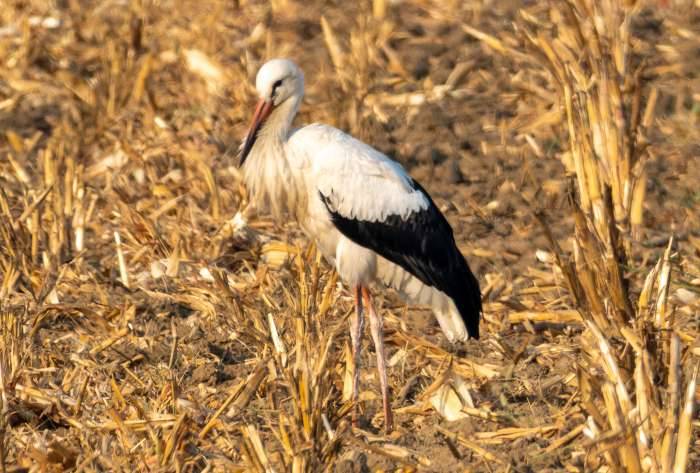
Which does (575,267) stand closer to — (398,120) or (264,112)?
(264,112)

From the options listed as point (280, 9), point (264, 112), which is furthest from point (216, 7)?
point (264, 112)

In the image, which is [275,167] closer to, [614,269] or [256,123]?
[256,123]

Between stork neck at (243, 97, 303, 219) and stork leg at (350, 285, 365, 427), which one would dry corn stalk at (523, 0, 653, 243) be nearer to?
stork leg at (350, 285, 365, 427)

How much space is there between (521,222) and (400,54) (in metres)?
2.36

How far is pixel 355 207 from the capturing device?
6.52 metres

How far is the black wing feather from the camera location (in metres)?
6.63

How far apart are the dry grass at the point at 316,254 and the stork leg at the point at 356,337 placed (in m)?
0.08

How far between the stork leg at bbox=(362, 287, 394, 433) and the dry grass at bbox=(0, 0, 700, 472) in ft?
0.31

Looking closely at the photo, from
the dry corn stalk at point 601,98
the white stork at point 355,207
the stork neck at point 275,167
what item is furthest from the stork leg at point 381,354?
the dry corn stalk at point 601,98

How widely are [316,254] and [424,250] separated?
37.6 inches

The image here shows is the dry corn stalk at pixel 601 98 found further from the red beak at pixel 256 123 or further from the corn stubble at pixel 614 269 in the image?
the red beak at pixel 256 123

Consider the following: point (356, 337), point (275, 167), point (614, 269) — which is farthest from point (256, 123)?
point (614, 269)

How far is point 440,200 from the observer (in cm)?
863

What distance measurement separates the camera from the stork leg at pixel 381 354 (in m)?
6.07
